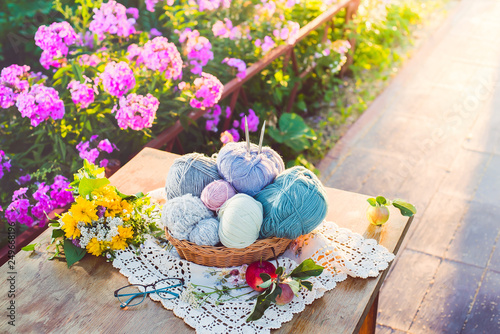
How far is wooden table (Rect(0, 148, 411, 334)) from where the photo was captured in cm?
115

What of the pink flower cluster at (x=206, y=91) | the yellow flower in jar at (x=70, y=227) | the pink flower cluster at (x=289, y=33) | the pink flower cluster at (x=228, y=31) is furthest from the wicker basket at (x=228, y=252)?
the pink flower cluster at (x=289, y=33)

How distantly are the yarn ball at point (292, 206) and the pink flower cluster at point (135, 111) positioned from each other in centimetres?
86

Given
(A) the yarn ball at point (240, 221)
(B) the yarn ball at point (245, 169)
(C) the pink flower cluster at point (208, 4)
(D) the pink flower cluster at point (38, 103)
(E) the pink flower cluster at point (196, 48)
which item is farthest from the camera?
(C) the pink flower cluster at point (208, 4)

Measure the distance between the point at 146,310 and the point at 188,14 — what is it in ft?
5.76

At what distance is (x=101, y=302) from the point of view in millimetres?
1215

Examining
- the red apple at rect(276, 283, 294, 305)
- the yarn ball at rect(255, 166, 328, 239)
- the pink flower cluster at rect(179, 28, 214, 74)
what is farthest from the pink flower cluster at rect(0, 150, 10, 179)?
the red apple at rect(276, 283, 294, 305)

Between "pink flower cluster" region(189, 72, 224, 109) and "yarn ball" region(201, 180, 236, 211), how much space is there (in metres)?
1.00

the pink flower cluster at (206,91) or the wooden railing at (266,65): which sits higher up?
the pink flower cluster at (206,91)

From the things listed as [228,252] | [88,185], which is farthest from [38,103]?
[228,252]

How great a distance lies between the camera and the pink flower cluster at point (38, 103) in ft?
5.86

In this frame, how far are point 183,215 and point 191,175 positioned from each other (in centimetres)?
13

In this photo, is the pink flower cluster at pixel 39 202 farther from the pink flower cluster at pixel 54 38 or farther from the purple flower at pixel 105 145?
the pink flower cluster at pixel 54 38

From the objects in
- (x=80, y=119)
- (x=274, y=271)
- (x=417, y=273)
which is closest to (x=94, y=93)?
(x=80, y=119)

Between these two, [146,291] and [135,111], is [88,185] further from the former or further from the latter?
[135,111]
